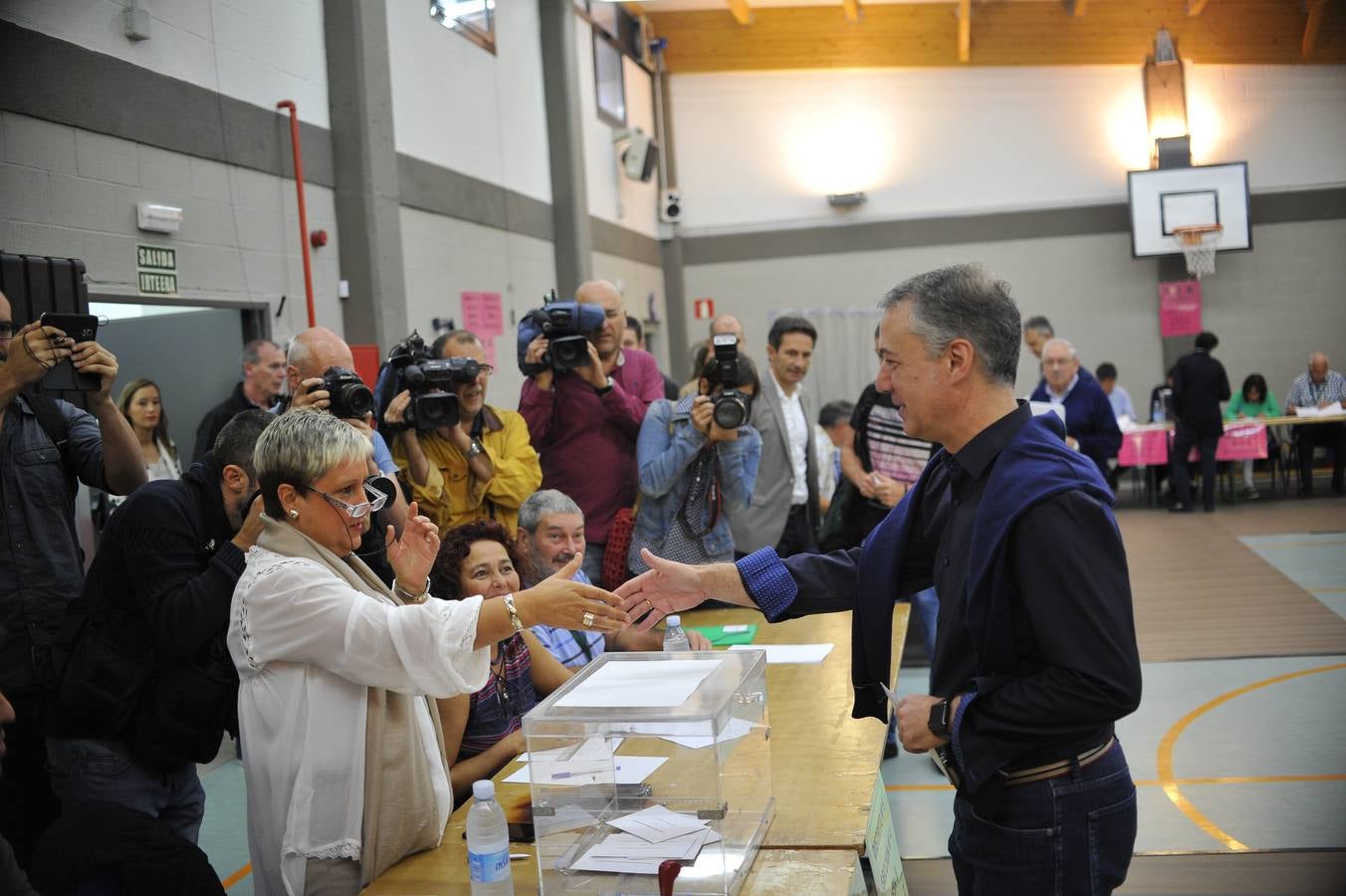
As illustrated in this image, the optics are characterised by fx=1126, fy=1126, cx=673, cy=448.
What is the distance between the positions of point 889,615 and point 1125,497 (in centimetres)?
1106

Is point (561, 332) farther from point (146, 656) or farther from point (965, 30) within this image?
point (965, 30)

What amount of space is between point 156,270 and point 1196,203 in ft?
38.5

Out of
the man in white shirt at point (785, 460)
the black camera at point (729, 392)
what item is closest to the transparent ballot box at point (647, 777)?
the black camera at point (729, 392)

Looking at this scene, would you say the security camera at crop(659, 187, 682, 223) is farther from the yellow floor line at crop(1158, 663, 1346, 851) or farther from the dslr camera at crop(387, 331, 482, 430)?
the dslr camera at crop(387, 331, 482, 430)

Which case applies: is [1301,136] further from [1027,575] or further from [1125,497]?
[1027,575]

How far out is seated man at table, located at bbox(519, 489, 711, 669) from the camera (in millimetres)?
3465

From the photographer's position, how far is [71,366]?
2914 mm

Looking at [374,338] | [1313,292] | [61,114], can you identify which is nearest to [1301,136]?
[1313,292]

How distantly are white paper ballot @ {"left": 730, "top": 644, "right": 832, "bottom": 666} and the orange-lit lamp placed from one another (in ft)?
37.7

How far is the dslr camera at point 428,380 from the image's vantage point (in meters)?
3.82

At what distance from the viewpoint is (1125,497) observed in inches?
478

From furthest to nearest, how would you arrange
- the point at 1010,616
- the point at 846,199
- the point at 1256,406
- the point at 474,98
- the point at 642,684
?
1. the point at 846,199
2. the point at 1256,406
3. the point at 474,98
4. the point at 642,684
5. the point at 1010,616

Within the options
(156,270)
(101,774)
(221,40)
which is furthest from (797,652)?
(221,40)

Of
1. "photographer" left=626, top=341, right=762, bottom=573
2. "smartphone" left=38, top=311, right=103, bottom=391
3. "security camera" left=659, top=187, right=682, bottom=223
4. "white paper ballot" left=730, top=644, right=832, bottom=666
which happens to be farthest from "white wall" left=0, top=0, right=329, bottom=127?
"security camera" left=659, top=187, right=682, bottom=223
